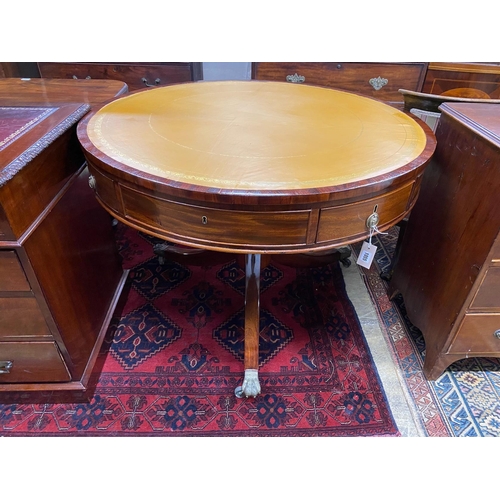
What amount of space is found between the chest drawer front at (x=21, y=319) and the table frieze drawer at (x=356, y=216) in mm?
768

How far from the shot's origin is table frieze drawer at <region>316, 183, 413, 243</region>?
83cm

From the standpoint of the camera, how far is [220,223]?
2.71ft

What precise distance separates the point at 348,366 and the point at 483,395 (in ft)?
1.45

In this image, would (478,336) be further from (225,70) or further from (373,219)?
(225,70)

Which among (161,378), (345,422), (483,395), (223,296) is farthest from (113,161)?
(483,395)

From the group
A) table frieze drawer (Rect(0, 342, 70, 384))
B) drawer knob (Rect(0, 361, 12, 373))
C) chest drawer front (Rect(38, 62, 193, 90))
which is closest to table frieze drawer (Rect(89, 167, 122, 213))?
table frieze drawer (Rect(0, 342, 70, 384))

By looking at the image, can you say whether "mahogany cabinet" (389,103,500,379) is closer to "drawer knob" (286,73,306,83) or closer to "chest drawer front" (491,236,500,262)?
"chest drawer front" (491,236,500,262)

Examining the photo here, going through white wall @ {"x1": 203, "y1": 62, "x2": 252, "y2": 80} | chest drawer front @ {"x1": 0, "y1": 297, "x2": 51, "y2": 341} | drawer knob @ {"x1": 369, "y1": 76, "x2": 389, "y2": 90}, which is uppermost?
drawer knob @ {"x1": 369, "y1": 76, "x2": 389, "y2": 90}

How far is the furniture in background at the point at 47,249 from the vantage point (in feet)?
2.92

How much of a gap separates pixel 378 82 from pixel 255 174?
1439mm

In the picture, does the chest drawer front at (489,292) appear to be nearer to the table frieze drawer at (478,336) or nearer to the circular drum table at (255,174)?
the table frieze drawer at (478,336)

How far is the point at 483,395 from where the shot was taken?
4.08ft

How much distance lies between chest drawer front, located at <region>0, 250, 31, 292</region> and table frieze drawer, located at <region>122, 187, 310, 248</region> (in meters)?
0.31

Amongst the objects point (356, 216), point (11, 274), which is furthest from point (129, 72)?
point (356, 216)
